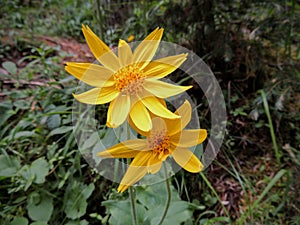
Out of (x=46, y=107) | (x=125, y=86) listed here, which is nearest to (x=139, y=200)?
(x=125, y=86)

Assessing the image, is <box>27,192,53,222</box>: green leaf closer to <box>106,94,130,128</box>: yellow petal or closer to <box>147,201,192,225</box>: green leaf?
<box>147,201,192,225</box>: green leaf

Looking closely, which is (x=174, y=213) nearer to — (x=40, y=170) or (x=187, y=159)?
(x=187, y=159)

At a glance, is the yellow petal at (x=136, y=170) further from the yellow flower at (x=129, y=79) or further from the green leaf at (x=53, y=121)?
the green leaf at (x=53, y=121)

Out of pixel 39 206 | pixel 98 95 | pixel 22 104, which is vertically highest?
pixel 98 95

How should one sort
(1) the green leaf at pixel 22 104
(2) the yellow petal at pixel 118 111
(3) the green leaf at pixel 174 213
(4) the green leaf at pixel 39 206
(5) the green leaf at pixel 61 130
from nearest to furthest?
(2) the yellow petal at pixel 118 111 → (3) the green leaf at pixel 174 213 → (4) the green leaf at pixel 39 206 → (5) the green leaf at pixel 61 130 → (1) the green leaf at pixel 22 104

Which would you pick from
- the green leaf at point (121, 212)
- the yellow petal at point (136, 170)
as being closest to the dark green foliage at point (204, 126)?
the green leaf at point (121, 212)

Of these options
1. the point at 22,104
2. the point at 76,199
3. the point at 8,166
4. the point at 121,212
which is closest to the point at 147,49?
the point at 121,212

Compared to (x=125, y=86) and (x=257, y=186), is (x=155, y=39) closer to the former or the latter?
(x=125, y=86)
